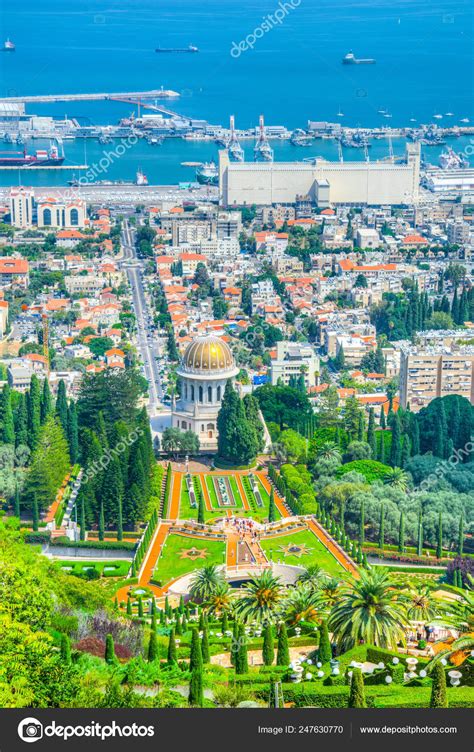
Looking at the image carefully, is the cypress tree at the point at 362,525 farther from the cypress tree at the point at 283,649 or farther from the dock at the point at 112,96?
the dock at the point at 112,96

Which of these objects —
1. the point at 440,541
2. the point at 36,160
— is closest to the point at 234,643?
the point at 440,541

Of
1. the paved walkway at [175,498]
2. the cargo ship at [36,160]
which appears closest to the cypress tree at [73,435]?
the paved walkway at [175,498]

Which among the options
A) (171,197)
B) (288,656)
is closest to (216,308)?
(171,197)

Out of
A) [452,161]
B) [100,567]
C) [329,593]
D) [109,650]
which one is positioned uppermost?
[452,161]

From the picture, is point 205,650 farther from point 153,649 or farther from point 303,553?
point 303,553

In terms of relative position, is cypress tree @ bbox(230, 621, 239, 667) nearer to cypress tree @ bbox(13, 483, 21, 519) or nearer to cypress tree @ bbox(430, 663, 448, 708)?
cypress tree @ bbox(430, 663, 448, 708)
